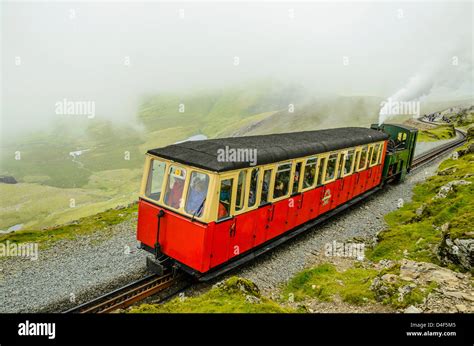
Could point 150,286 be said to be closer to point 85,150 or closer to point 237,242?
point 237,242

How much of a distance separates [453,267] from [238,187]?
6.22 metres

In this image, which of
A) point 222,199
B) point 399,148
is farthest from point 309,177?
point 399,148

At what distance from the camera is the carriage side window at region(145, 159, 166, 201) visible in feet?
36.0

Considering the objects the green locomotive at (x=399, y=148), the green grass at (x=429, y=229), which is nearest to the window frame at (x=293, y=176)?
the green grass at (x=429, y=229)

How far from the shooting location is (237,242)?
435 inches

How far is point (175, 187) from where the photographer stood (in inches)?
420

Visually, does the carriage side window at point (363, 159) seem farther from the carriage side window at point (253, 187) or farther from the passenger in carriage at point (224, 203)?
the passenger in carriage at point (224, 203)

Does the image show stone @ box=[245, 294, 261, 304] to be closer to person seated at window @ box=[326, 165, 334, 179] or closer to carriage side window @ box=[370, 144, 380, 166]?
person seated at window @ box=[326, 165, 334, 179]

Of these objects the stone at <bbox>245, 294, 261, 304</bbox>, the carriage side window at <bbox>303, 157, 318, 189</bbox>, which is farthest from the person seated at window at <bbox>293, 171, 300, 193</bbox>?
the stone at <bbox>245, 294, 261, 304</bbox>

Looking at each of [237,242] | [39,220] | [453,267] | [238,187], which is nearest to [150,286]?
[237,242]

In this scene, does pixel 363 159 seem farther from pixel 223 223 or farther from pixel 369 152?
pixel 223 223

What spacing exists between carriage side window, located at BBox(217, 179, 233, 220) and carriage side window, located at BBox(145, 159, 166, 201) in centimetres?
205
